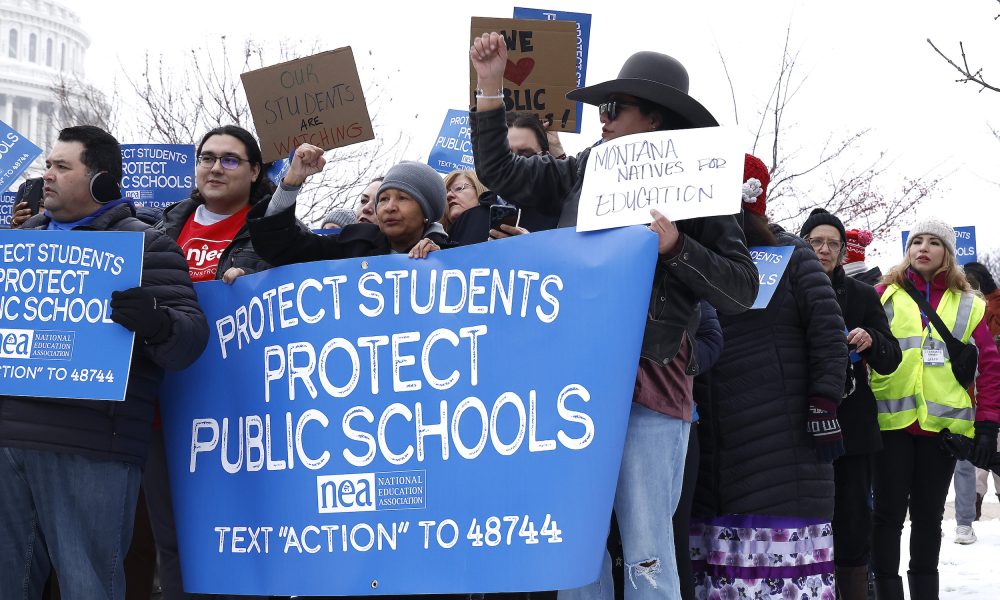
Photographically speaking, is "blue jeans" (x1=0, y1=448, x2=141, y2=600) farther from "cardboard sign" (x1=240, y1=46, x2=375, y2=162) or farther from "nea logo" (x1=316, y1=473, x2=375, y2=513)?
"cardboard sign" (x1=240, y1=46, x2=375, y2=162)

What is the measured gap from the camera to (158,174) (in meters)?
6.79

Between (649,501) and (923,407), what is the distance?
2.87m

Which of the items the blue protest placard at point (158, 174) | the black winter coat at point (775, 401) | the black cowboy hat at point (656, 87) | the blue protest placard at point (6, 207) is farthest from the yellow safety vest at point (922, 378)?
the blue protest placard at point (6, 207)

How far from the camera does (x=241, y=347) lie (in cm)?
404

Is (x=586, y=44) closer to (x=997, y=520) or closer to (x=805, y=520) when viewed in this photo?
(x=805, y=520)

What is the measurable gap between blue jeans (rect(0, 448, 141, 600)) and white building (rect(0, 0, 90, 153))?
89381 millimetres

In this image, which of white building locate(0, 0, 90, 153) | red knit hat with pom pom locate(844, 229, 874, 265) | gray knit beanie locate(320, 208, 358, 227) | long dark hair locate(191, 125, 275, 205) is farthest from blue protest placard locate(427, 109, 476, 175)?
white building locate(0, 0, 90, 153)

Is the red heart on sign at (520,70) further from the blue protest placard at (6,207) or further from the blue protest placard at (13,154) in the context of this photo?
the blue protest placard at (6,207)

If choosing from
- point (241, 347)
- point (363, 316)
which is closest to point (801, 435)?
point (363, 316)

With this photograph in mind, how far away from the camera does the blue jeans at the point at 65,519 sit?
12.1ft

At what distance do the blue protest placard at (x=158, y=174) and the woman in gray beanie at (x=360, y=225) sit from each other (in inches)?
110

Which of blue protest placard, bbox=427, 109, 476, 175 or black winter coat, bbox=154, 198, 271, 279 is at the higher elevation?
blue protest placard, bbox=427, 109, 476, 175

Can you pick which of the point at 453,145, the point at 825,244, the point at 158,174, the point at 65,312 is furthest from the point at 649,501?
the point at 453,145

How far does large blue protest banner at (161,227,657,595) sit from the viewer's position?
3469 millimetres
